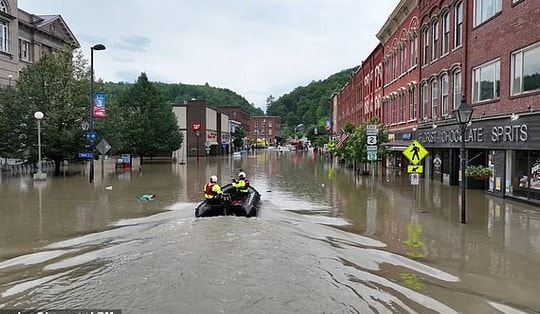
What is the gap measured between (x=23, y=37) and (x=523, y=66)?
46289 millimetres

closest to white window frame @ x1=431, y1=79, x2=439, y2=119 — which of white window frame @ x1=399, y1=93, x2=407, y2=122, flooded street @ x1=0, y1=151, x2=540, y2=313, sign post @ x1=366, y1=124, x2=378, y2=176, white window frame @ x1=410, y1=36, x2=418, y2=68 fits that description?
sign post @ x1=366, y1=124, x2=378, y2=176

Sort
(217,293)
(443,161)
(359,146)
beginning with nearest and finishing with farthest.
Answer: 1. (217,293)
2. (443,161)
3. (359,146)

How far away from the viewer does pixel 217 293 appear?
7.32 meters

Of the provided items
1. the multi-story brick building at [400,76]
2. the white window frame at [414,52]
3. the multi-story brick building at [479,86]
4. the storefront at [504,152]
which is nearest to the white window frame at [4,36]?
the multi-story brick building at [400,76]

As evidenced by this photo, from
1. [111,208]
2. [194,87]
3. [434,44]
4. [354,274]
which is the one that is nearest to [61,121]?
[111,208]

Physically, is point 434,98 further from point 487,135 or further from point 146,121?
point 146,121

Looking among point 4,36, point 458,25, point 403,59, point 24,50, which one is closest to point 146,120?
point 24,50

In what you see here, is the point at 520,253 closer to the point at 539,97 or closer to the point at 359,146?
the point at 539,97

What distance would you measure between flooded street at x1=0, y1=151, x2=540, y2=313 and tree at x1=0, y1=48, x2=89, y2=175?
15212 millimetres

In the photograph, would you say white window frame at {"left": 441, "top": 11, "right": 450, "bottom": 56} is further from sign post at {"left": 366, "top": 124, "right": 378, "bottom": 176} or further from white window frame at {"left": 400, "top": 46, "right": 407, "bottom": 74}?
white window frame at {"left": 400, "top": 46, "right": 407, "bottom": 74}

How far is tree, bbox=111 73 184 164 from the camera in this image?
171 feet

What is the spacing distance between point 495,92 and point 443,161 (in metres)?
8.39

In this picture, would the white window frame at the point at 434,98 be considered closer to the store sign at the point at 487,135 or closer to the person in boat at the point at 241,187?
the store sign at the point at 487,135

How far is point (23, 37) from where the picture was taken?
47844 millimetres
